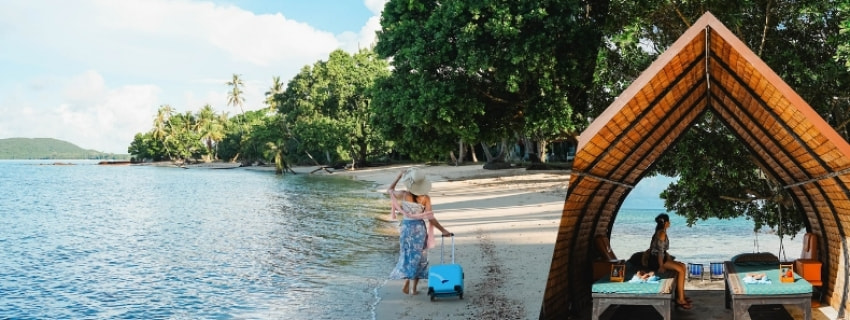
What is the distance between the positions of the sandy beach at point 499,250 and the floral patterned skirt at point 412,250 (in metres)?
0.45

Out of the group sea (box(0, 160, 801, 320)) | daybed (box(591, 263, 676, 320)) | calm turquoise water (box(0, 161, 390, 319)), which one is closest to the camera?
daybed (box(591, 263, 676, 320))

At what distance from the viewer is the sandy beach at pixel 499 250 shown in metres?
9.37

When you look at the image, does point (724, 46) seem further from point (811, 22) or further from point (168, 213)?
point (168, 213)

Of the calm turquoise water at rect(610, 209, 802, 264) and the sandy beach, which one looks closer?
the sandy beach

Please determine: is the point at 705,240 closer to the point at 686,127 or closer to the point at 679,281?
the point at 679,281

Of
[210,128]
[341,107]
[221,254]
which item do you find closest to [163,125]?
[210,128]

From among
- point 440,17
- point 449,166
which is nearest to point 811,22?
point 440,17

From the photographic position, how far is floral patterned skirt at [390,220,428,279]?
9289 millimetres

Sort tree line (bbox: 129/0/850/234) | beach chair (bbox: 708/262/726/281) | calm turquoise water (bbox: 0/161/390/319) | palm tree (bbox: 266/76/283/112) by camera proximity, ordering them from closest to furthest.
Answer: beach chair (bbox: 708/262/726/281) < tree line (bbox: 129/0/850/234) < calm turquoise water (bbox: 0/161/390/319) < palm tree (bbox: 266/76/283/112)

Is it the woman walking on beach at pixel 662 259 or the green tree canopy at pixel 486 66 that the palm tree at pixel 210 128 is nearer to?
the green tree canopy at pixel 486 66

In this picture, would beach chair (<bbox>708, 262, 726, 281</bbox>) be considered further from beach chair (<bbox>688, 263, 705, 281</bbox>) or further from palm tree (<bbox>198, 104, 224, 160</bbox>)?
palm tree (<bbox>198, 104, 224, 160</bbox>)

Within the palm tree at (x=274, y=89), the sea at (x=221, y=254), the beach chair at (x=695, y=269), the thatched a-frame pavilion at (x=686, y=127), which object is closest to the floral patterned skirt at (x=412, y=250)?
the sea at (x=221, y=254)

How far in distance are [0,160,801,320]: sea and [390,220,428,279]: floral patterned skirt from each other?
0.78 metres

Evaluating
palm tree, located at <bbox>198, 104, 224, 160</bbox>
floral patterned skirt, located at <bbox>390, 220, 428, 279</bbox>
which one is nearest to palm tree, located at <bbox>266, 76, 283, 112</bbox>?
palm tree, located at <bbox>198, 104, 224, 160</bbox>
